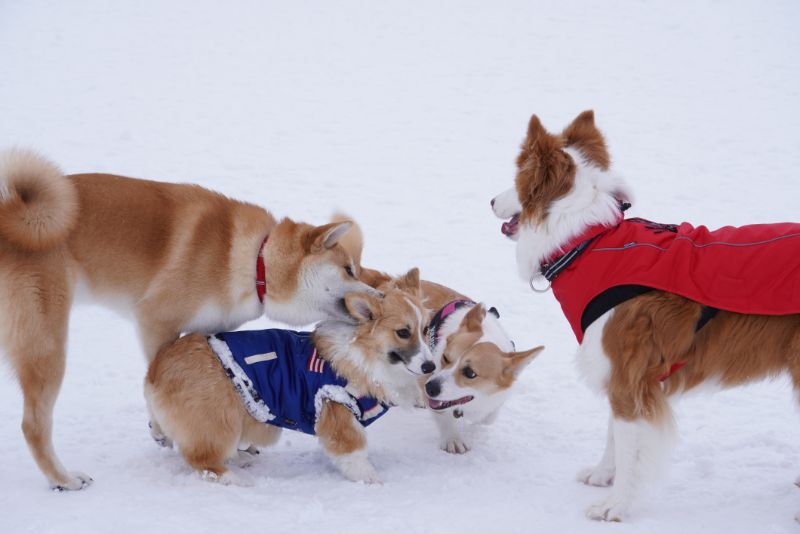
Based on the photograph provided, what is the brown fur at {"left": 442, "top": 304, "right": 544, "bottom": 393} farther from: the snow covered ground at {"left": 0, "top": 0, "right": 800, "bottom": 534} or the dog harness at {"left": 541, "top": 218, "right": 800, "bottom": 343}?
the dog harness at {"left": 541, "top": 218, "right": 800, "bottom": 343}

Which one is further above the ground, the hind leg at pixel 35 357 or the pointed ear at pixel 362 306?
the pointed ear at pixel 362 306

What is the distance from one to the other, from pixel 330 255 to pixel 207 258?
763 mm

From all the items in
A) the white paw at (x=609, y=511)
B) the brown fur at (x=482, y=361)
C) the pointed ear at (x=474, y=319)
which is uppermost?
the pointed ear at (x=474, y=319)

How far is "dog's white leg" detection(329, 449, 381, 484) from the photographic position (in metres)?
4.17

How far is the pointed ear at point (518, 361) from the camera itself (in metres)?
4.60

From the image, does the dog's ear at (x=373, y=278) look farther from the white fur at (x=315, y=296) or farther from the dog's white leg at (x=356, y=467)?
the dog's white leg at (x=356, y=467)

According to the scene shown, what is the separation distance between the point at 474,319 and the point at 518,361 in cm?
41

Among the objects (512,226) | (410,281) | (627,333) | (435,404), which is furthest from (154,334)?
(627,333)

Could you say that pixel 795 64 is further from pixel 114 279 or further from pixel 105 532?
pixel 105 532

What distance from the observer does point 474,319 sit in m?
4.81

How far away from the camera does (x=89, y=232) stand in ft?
13.7

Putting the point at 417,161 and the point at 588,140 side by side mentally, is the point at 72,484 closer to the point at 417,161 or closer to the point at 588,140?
the point at 588,140

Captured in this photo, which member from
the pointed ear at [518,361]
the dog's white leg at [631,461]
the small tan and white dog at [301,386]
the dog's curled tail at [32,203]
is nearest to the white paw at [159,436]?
the small tan and white dog at [301,386]

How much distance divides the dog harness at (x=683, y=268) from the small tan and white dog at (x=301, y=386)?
115cm
